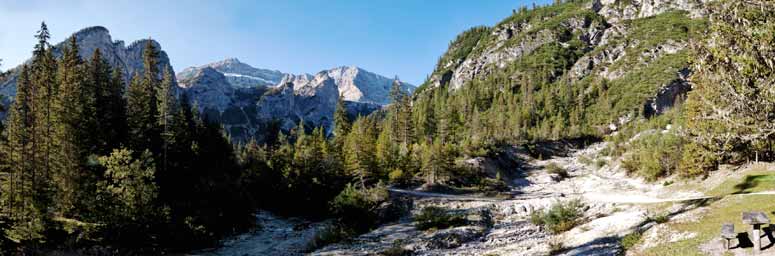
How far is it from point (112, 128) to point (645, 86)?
484 ft

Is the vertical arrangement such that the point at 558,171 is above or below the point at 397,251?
above

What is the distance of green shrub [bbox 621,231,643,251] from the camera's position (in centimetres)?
2156

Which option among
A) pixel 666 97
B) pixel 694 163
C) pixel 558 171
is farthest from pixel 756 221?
pixel 666 97

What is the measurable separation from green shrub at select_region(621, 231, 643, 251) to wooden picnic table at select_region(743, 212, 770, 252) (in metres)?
6.24

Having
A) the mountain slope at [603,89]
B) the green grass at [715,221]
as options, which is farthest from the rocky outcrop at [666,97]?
the green grass at [715,221]

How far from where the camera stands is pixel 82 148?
136 ft

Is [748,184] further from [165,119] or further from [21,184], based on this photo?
[21,184]

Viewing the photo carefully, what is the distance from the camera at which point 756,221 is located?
14938mm

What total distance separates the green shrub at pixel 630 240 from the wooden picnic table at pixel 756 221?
6236mm

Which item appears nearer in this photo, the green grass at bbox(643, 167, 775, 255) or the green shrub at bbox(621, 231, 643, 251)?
the green grass at bbox(643, 167, 775, 255)

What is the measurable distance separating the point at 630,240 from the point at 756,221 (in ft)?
25.1

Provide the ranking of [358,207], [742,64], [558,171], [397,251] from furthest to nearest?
[558,171], [358,207], [397,251], [742,64]

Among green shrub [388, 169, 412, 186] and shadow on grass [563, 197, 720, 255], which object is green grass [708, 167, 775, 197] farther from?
green shrub [388, 169, 412, 186]

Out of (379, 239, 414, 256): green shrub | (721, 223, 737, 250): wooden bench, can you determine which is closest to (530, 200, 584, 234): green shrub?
(379, 239, 414, 256): green shrub
